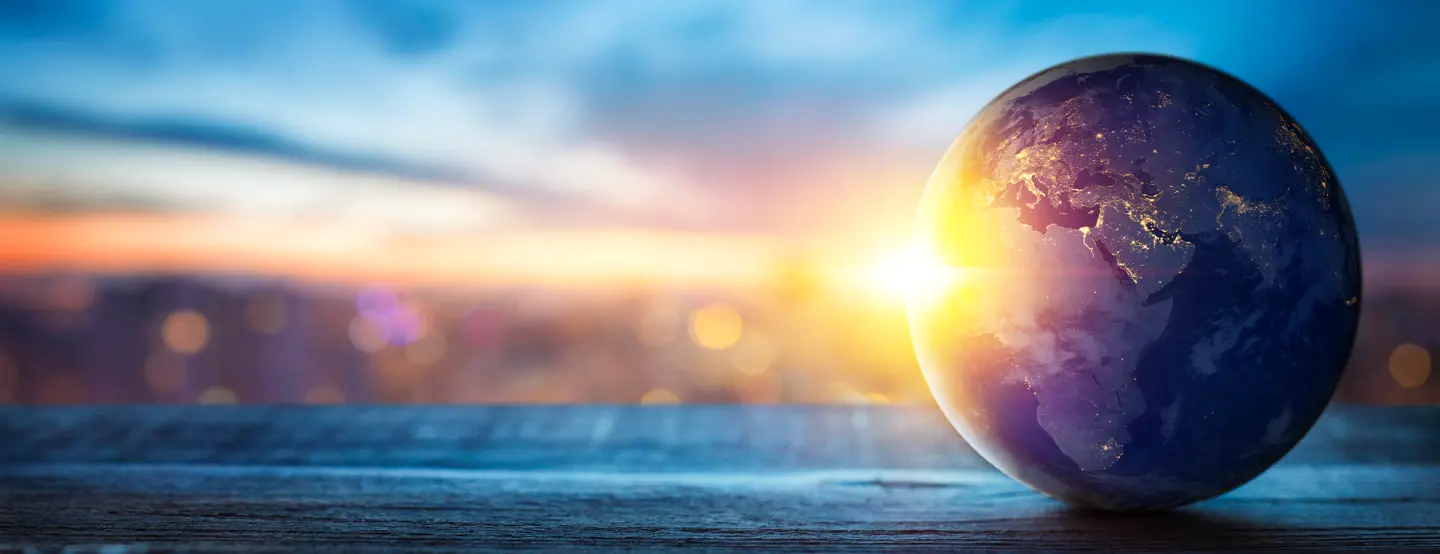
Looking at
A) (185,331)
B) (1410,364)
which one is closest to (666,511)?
(185,331)

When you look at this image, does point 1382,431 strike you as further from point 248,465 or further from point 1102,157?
point 248,465

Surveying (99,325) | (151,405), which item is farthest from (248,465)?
(99,325)

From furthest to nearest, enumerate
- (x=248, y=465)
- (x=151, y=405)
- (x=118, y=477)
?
(x=151, y=405), (x=248, y=465), (x=118, y=477)

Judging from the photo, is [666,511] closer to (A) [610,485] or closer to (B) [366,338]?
(A) [610,485]

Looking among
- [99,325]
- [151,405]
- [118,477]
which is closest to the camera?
[118,477]

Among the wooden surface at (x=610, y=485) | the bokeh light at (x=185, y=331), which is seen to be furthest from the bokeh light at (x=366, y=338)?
the wooden surface at (x=610, y=485)

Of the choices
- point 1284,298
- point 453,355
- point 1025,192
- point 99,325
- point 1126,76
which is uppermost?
point 99,325

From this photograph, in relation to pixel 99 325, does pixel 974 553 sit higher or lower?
lower
